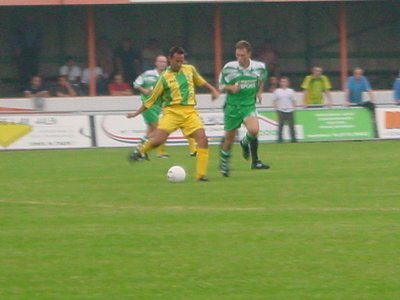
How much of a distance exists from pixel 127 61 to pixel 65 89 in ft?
6.27

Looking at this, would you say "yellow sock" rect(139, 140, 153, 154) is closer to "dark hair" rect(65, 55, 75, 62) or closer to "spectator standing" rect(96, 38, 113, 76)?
"spectator standing" rect(96, 38, 113, 76)

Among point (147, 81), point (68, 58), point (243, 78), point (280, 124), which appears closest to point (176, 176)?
point (243, 78)

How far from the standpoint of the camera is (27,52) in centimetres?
3528

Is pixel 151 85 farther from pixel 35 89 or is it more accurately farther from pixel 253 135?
pixel 35 89

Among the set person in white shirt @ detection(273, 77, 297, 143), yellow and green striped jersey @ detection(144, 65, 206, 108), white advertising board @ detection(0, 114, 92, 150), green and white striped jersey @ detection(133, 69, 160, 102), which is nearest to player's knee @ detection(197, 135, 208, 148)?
yellow and green striped jersey @ detection(144, 65, 206, 108)

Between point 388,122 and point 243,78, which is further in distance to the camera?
point 388,122

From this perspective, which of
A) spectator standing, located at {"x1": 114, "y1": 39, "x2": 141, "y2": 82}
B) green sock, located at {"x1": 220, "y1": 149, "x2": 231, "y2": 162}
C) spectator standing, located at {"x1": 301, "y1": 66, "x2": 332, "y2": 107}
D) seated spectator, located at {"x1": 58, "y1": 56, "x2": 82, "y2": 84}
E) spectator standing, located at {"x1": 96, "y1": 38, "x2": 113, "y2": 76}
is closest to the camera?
green sock, located at {"x1": 220, "y1": 149, "x2": 231, "y2": 162}

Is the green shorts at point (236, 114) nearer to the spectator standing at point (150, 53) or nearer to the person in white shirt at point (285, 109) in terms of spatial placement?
the person in white shirt at point (285, 109)

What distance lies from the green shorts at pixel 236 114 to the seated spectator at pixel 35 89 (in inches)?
642

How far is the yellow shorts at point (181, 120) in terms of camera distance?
55.9ft

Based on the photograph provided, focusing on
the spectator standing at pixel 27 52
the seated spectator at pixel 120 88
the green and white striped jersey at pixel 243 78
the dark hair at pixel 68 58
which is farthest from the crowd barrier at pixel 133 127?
the green and white striped jersey at pixel 243 78

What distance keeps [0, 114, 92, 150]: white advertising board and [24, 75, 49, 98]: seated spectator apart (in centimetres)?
570

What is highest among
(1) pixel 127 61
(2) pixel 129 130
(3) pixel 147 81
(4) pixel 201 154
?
(3) pixel 147 81

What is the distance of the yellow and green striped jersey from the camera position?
55.8 ft
